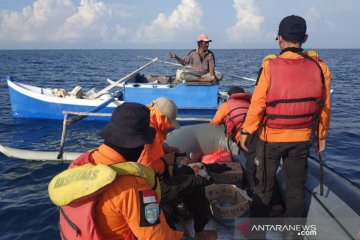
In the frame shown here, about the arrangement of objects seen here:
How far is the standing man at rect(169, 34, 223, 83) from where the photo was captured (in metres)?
10.0

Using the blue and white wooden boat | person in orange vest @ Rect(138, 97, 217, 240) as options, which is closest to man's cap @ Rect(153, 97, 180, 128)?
person in orange vest @ Rect(138, 97, 217, 240)

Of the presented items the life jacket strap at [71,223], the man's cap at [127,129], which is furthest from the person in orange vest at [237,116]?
the life jacket strap at [71,223]

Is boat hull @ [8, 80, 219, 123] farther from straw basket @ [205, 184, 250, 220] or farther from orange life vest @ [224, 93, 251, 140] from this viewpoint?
straw basket @ [205, 184, 250, 220]

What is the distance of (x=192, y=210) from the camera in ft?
11.8

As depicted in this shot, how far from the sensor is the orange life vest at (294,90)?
318 centimetres

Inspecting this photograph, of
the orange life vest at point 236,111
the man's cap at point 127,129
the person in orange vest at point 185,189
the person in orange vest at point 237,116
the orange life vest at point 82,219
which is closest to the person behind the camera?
the orange life vest at point 82,219

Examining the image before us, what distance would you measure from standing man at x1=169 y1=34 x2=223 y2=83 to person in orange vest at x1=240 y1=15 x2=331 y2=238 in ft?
21.7

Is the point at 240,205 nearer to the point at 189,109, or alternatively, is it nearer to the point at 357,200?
the point at 357,200

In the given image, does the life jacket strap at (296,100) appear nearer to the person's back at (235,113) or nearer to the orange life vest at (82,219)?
the person's back at (235,113)

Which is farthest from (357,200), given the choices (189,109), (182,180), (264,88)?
(189,109)

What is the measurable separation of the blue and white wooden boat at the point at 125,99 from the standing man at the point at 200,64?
0.28 meters

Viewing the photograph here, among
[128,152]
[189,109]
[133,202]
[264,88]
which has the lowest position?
[189,109]

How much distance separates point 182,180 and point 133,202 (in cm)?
149

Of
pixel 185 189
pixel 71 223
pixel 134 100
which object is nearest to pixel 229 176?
pixel 185 189
